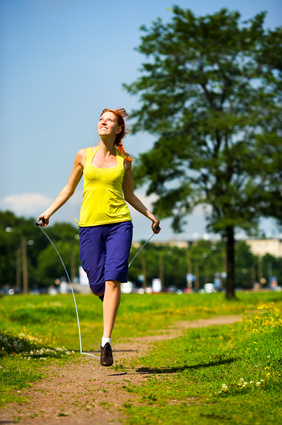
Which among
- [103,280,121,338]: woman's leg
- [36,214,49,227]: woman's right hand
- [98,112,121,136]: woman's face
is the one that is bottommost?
[103,280,121,338]: woman's leg

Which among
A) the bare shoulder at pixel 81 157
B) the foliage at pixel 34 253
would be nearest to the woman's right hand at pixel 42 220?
the bare shoulder at pixel 81 157

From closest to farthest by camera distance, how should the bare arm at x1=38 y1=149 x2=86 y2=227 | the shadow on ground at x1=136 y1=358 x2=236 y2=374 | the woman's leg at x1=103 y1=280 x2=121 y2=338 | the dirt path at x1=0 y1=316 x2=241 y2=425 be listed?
the dirt path at x1=0 y1=316 x2=241 y2=425
the woman's leg at x1=103 y1=280 x2=121 y2=338
the shadow on ground at x1=136 y1=358 x2=236 y2=374
the bare arm at x1=38 y1=149 x2=86 y2=227

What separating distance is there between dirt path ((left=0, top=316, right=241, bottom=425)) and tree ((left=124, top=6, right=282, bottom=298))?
56.2 ft

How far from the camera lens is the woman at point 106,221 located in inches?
229

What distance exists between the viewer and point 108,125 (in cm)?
612

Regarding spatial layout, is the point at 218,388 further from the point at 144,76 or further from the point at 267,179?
the point at 144,76

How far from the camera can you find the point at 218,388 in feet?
15.7

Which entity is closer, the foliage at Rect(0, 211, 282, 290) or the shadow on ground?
the shadow on ground

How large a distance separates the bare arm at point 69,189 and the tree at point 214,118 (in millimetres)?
16622

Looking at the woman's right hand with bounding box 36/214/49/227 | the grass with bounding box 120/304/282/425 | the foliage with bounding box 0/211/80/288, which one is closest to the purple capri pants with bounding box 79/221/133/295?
the woman's right hand with bounding box 36/214/49/227

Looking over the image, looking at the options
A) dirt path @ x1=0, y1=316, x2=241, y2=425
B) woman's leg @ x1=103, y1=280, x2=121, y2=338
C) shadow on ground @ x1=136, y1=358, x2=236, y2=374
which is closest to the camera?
dirt path @ x1=0, y1=316, x2=241, y2=425

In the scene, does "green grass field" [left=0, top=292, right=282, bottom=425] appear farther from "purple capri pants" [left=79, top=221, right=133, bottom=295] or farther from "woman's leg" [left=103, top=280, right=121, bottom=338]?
"purple capri pants" [left=79, top=221, right=133, bottom=295]

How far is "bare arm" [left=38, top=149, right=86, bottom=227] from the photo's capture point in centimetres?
621

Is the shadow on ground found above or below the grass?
below
